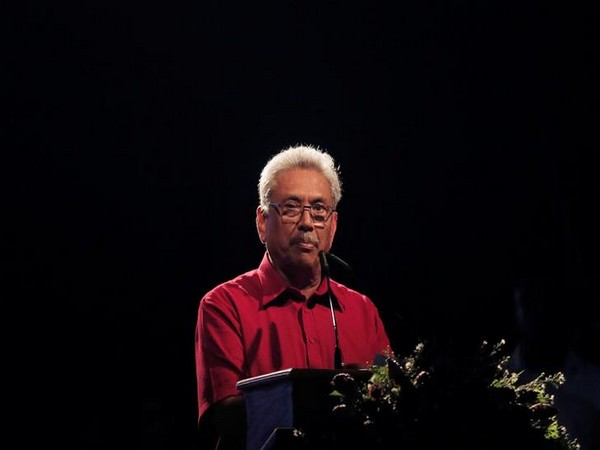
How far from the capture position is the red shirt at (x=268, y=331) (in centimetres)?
263

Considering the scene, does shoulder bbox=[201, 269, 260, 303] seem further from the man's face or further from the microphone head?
the microphone head

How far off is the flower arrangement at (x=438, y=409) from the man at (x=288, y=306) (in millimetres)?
677

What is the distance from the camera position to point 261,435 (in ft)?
7.00

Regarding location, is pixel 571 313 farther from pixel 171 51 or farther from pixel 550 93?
pixel 171 51

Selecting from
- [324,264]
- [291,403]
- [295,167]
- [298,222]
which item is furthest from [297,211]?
[291,403]

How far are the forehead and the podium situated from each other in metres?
1.06

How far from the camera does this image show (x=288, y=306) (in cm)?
298

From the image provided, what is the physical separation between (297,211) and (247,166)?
9.06ft

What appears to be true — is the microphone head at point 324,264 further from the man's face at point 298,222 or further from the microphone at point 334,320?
the man's face at point 298,222

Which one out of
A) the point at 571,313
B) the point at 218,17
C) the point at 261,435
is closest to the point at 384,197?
the point at 218,17

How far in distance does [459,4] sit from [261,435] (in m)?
3.93

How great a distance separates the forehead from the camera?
3059 mm

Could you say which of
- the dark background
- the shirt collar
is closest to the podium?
the shirt collar

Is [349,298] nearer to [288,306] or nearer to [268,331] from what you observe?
[288,306]
